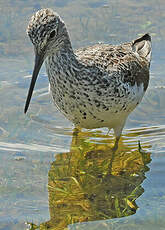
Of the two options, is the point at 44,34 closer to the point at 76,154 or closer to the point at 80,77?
the point at 80,77

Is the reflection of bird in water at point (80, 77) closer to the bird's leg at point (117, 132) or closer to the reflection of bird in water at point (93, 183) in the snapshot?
the bird's leg at point (117, 132)

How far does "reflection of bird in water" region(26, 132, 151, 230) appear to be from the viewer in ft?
20.2

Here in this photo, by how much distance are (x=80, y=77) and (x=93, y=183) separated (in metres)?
1.47

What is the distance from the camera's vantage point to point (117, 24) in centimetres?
1045

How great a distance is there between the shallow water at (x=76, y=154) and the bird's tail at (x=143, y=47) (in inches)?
32.4

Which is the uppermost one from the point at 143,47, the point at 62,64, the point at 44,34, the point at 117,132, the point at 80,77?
the point at 44,34

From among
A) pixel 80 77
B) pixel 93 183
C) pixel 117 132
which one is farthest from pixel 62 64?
pixel 93 183

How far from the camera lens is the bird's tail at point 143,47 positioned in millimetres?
8195

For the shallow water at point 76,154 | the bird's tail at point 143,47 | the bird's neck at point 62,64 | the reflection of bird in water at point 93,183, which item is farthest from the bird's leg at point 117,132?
the bird's tail at point 143,47

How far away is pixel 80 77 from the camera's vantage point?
6.21 metres

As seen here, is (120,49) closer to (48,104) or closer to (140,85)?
(140,85)

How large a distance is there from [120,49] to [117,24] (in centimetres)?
322

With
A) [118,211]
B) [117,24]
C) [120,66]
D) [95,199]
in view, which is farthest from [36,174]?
[117,24]

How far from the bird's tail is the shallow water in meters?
0.82
